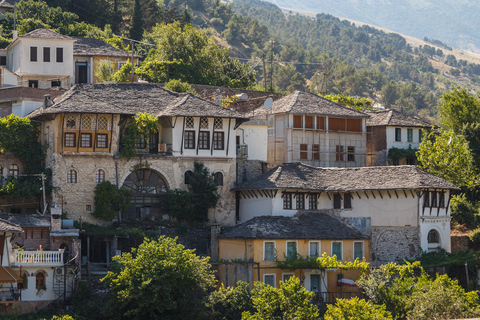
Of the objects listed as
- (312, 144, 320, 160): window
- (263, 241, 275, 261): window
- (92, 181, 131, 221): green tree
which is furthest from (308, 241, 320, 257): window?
(312, 144, 320, 160): window

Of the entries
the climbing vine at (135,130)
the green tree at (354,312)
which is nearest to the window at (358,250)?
the green tree at (354,312)

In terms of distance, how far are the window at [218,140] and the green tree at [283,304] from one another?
16.1m

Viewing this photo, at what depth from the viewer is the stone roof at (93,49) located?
75438mm

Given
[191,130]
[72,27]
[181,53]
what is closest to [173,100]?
[191,130]

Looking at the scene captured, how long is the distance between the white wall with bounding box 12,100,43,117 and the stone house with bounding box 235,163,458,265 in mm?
16616

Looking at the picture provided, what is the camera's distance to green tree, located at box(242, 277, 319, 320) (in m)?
45.3

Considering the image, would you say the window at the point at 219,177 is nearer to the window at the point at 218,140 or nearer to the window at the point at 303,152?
the window at the point at 218,140

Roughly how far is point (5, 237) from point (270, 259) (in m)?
16.5

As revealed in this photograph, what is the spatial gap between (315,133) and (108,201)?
65.4 ft

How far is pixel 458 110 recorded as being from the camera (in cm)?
7500

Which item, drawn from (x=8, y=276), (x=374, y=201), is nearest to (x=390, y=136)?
(x=374, y=201)

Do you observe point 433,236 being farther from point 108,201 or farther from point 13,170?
point 13,170

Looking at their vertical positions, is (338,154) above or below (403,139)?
below

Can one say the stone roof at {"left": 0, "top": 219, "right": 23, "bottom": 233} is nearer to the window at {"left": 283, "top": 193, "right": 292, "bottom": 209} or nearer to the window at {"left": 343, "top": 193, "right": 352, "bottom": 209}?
the window at {"left": 283, "top": 193, "right": 292, "bottom": 209}
